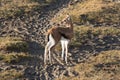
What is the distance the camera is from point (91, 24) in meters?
21.8

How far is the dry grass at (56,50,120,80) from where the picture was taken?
1479cm

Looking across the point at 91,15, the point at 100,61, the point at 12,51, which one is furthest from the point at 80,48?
the point at 91,15

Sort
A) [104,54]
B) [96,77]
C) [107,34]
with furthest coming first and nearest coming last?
[107,34], [104,54], [96,77]

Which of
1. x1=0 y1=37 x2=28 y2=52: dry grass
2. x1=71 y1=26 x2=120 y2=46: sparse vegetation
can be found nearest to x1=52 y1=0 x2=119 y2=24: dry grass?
x1=71 y1=26 x2=120 y2=46: sparse vegetation

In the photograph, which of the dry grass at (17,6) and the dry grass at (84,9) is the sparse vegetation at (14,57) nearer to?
the dry grass at (84,9)

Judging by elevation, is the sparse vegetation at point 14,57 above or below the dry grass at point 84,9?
below

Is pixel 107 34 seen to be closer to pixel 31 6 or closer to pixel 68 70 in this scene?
pixel 68 70

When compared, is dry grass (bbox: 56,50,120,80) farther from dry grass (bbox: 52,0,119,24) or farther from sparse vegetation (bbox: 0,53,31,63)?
dry grass (bbox: 52,0,119,24)

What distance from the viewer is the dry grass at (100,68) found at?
14.8 meters

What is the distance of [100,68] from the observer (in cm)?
1566

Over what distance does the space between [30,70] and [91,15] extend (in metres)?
8.46

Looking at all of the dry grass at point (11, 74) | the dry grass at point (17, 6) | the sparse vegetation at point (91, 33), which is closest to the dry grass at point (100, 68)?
the dry grass at point (11, 74)

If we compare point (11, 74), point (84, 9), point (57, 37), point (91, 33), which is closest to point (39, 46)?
point (57, 37)

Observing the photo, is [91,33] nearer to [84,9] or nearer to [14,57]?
[84,9]
